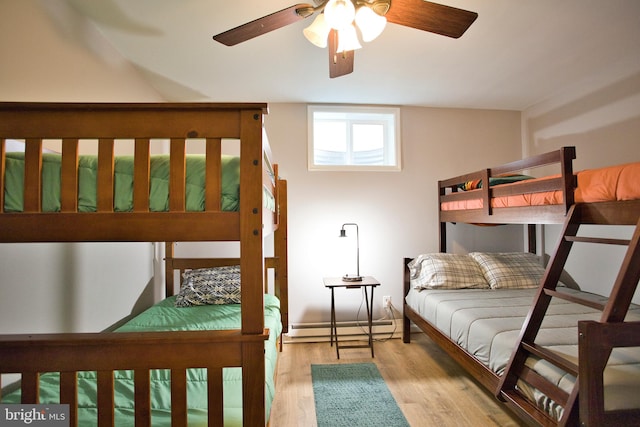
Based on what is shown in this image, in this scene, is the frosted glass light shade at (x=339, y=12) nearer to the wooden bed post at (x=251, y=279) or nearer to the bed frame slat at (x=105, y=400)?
the wooden bed post at (x=251, y=279)

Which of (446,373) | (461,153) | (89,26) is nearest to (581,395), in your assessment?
(446,373)

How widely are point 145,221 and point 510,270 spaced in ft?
9.25

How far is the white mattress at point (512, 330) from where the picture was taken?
3.76 feet

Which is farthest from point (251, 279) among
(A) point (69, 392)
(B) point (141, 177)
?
(A) point (69, 392)

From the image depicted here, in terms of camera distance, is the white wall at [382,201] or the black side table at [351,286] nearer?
the black side table at [351,286]

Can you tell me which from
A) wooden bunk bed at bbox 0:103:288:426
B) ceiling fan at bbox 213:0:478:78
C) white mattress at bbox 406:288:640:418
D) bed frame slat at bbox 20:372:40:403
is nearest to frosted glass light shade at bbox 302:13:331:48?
ceiling fan at bbox 213:0:478:78

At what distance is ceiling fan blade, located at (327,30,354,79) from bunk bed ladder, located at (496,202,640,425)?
1354 millimetres

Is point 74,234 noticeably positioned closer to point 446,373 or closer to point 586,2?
point 446,373

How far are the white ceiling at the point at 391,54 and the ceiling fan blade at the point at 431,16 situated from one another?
0.49 metres

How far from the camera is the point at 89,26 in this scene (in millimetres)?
1900

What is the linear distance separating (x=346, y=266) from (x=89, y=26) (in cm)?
269

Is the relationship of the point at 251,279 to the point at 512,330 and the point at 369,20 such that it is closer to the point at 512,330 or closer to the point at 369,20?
the point at 369,20

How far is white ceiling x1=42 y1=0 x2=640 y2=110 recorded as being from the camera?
1.77 metres

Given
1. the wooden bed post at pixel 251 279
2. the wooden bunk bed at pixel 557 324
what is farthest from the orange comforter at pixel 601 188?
the wooden bed post at pixel 251 279
